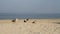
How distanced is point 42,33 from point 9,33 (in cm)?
131

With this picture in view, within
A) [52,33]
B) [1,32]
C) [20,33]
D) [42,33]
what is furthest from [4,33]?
[52,33]

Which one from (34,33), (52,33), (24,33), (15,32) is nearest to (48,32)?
(52,33)

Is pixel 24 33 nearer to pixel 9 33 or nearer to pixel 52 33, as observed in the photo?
pixel 9 33

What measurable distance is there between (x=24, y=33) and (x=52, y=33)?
43.7 inches

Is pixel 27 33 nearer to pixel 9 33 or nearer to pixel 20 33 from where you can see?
pixel 20 33

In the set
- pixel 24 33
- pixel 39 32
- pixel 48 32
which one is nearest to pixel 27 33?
pixel 24 33

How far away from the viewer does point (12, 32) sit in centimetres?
585

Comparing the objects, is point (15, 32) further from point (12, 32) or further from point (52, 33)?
point (52, 33)

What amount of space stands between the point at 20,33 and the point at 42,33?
874 millimetres

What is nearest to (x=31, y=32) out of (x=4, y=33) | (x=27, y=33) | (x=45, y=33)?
(x=27, y=33)

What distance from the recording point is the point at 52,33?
5648mm

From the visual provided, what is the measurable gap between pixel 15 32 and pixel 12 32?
12 centimetres

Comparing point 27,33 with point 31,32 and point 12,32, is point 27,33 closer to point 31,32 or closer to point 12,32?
point 31,32

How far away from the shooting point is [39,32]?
5.74m
